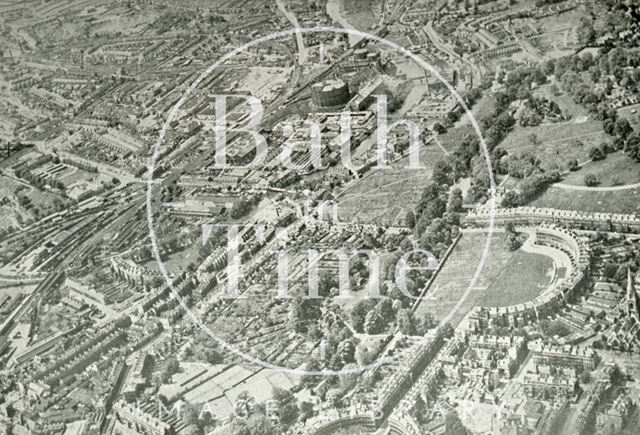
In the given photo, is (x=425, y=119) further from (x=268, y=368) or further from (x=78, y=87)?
(x=78, y=87)

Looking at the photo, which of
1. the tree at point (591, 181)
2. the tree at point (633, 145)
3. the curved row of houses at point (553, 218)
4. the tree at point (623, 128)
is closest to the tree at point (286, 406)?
the curved row of houses at point (553, 218)

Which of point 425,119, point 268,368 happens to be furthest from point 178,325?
point 425,119

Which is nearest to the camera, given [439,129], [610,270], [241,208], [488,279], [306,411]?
[306,411]

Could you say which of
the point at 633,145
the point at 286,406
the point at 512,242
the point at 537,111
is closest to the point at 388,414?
the point at 286,406

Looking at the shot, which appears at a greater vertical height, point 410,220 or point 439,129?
point 439,129

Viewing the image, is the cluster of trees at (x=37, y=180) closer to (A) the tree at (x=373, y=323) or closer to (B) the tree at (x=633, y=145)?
(A) the tree at (x=373, y=323)

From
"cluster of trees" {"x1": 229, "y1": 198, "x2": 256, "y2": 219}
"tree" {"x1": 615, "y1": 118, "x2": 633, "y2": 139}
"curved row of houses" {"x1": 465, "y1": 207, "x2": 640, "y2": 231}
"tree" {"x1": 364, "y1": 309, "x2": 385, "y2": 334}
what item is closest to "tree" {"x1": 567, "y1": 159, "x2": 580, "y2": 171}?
"tree" {"x1": 615, "y1": 118, "x2": 633, "y2": 139}

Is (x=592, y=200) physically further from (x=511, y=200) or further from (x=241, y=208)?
(x=241, y=208)
